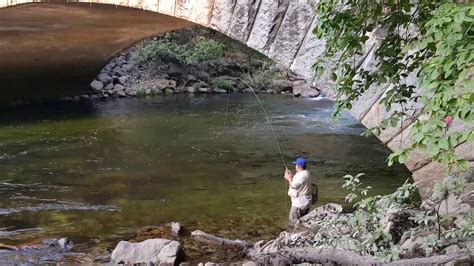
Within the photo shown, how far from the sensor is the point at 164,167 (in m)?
8.33

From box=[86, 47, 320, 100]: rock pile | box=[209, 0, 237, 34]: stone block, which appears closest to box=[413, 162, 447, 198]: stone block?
box=[209, 0, 237, 34]: stone block

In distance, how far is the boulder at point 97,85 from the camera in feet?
50.1

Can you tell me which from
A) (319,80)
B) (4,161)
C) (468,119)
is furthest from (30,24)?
(468,119)

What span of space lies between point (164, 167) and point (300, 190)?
289cm

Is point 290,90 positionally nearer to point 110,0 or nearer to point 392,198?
point 110,0

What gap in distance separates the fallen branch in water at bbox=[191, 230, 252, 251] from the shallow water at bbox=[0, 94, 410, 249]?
24cm

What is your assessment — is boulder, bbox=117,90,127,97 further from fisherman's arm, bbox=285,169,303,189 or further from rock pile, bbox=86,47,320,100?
fisherman's arm, bbox=285,169,303,189

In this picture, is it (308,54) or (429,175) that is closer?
(429,175)

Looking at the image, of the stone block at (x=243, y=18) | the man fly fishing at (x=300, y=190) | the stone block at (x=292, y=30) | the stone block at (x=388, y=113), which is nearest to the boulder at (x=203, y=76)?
the man fly fishing at (x=300, y=190)

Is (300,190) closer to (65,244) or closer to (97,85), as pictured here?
(65,244)

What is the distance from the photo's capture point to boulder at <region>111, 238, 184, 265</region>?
499 centimetres

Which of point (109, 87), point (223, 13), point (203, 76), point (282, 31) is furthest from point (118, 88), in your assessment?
point (282, 31)

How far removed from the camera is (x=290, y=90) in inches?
616

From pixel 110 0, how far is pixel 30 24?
15.3 ft
